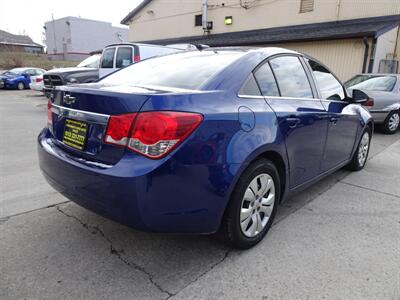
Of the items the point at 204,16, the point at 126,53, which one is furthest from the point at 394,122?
the point at 204,16

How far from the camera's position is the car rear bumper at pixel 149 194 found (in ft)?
6.43

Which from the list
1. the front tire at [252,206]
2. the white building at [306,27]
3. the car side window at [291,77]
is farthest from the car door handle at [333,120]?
the white building at [306,27]

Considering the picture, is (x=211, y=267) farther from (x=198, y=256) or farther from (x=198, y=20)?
(x=198, y=20)

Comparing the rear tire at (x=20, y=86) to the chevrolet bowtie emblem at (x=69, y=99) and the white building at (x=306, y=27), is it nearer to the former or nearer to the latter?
the white building at (x=306, y=27)

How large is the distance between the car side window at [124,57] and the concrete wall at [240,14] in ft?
33.5

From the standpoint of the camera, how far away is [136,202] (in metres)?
1.96

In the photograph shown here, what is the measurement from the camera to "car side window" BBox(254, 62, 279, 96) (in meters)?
2.68

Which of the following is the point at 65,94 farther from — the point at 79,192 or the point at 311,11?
the point at 311,11

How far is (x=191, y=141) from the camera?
2.03m

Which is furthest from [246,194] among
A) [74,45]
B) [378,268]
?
[74,45]

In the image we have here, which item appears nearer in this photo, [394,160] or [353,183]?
[353,183]

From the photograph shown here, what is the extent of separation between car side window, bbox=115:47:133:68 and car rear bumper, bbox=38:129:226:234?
7640 millimetres

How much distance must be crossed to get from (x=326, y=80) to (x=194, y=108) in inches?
90.6

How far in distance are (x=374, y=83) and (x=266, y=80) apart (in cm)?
707
